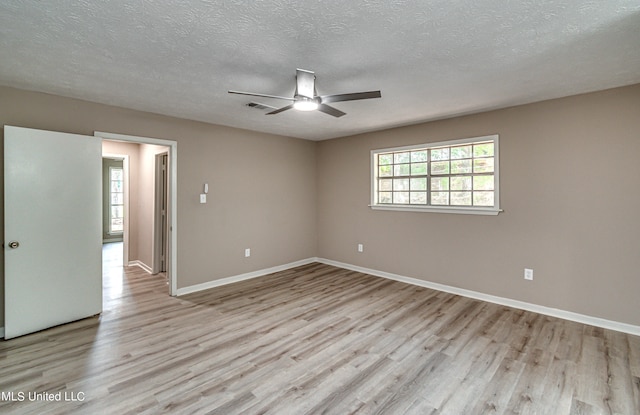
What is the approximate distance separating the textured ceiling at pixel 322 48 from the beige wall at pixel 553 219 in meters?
0.39

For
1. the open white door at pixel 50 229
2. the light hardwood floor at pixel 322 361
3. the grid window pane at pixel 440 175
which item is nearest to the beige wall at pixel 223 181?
the open white door at pixel 50 229

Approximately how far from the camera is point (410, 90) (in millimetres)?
3086

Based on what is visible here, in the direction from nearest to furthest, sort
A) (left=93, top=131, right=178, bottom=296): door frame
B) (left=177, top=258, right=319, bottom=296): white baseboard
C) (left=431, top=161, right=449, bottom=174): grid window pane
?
(left=93, top=131, right=178, bottom=296): door frame, (left=177, top=258, right=319, bottom=296): white baseboard, (left=431, top=161, right=449, bottom=174): grid window pane

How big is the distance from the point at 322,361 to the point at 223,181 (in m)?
3.22

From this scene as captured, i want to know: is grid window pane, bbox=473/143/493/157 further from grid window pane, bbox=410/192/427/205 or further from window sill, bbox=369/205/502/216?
grid window pane, bbox=410/192/427/205

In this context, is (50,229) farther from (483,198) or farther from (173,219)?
(483,198)

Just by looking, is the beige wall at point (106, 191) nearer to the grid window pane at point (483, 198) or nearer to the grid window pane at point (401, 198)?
the grid window pane at point (401, 198)

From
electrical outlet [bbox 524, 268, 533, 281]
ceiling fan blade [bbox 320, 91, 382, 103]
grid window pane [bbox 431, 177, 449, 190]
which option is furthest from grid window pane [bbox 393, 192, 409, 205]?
ceiling fan blade [bbox 320, 91, 382, 103]

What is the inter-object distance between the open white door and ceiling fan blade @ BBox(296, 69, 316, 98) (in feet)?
8.54

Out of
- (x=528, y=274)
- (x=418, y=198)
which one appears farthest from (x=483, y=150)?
(x=528, y=274)

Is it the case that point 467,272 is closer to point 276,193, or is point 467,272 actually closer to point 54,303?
point 276,193

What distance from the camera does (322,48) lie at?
7.16 ft

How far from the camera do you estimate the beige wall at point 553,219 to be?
120 inches

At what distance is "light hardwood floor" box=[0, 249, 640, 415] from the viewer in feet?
6.70
